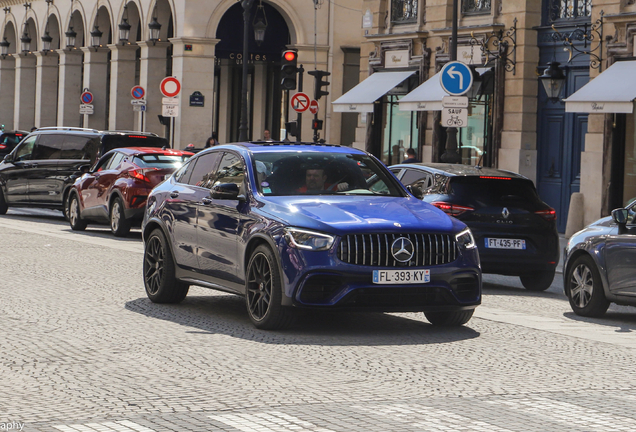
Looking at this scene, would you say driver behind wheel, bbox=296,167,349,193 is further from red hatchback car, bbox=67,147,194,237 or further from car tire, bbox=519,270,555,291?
red hatchback car, bbox=67,147,194,237

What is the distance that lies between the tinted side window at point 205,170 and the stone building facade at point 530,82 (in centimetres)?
1291

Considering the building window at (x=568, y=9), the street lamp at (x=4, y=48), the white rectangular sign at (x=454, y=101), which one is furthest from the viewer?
the street lamp at (x=4, y=48)

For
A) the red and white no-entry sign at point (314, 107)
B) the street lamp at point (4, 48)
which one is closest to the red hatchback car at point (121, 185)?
the red and white no-entry sign at point (314, 107)

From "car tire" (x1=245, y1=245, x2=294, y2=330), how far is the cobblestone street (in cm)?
14

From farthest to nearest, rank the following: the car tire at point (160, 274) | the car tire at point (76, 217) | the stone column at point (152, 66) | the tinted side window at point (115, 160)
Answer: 1. the stone column at point (152, 66)
2. the car tire at point (76, 217)
3. the tinted side window at point (115, 160)
4. the car tire at point (160, 274)

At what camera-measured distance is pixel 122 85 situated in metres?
48.2

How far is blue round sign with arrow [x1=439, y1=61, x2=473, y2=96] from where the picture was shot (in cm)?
2084

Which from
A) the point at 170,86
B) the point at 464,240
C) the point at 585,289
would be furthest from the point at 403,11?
the point at 464,240

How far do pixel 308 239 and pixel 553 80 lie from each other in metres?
16.1

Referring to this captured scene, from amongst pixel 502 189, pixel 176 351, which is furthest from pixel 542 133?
pixel 176 351

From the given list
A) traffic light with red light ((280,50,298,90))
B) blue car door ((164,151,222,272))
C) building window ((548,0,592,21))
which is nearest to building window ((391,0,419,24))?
traffic light with red light ((280,50,298,90))

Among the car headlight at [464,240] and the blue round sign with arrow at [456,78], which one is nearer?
the car headlight at [464,240]

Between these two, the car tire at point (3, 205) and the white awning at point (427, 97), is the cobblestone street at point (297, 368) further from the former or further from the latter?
the white awning at point (427, 97)

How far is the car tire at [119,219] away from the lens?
20.5 meters
